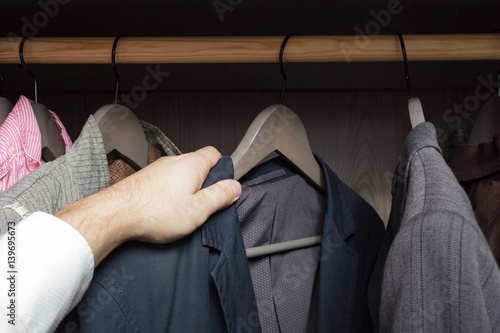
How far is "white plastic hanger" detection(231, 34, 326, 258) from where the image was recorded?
66 cm

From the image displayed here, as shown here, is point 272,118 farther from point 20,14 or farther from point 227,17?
point 20,14

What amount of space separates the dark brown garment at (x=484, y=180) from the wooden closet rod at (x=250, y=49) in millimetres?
149

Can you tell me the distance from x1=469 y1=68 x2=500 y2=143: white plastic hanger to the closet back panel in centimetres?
31

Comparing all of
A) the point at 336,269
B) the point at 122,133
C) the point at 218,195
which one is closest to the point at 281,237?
the point at 336,269

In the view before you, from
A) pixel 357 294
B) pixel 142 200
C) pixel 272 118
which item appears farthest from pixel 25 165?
pixel 357 294

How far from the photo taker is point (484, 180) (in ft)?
2.29

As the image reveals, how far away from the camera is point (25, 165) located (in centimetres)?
67

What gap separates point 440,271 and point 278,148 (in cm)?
32

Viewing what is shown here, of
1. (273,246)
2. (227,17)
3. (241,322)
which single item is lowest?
(241,322)

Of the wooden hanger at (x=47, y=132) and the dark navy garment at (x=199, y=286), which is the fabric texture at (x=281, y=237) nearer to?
the dark navy garment at (x=199, y=286)

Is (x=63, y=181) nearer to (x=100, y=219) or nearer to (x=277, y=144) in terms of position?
(x=100, y=219)

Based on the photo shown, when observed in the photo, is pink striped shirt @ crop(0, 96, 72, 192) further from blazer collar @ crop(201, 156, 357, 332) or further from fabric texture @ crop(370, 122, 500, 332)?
fabric texture @ crop(370, 122, 500, 332)

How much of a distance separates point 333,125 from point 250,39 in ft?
1.48

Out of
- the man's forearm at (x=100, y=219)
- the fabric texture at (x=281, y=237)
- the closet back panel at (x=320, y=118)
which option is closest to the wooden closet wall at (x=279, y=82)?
the closet back panel at (x=320, y=118)
